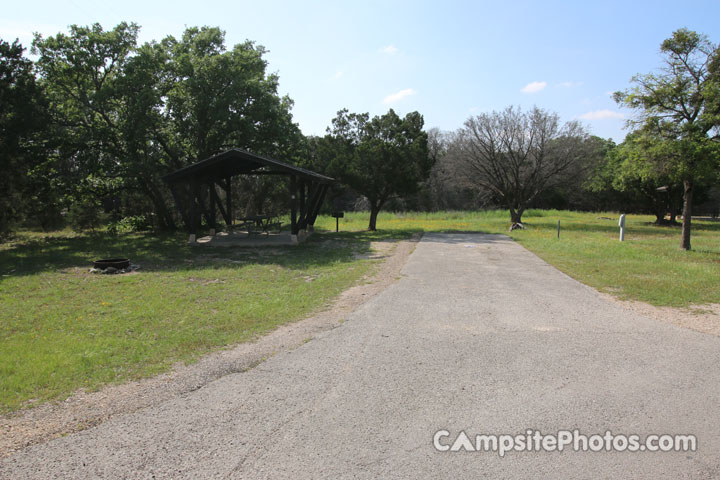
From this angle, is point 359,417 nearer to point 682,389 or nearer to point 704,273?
point 682,389

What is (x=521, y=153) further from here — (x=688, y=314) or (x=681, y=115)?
(x=688, y=314)

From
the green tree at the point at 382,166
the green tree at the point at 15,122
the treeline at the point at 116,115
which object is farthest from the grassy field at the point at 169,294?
the green tree at the point at 382,166

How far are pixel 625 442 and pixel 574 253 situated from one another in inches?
468

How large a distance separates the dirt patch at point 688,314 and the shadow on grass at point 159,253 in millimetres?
7292

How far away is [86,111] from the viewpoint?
17000 mm

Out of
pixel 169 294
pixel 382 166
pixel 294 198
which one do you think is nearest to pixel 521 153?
pixel 382 166

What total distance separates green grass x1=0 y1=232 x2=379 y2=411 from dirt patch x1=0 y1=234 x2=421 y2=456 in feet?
0.71

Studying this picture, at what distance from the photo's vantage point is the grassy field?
14.8 ft

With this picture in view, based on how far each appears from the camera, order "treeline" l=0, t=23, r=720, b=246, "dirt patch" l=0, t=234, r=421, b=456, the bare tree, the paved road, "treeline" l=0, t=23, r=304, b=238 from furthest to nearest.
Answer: the bare tree < "treeline" l=0, t=23, r=304, b=238 < "treeline" l=0, t=23, r=720, b=246 < "dirt patch" l=0, t=234, r=421, b=456 < the paved road

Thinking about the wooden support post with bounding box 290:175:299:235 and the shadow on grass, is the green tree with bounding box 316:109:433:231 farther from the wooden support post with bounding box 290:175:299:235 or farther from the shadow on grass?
the wooden support post with bounding box 290:175:299:235

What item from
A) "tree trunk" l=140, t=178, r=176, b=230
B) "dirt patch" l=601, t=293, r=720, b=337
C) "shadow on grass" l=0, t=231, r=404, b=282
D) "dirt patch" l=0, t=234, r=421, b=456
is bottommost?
"dirt patch" l=0, t=234, r=421, b=456

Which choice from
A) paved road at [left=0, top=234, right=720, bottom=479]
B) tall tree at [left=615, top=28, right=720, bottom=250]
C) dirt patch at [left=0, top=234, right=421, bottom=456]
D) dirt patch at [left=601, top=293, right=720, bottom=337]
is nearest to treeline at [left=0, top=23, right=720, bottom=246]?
tall tree at [left=615, top=28, right=720, bottom=250]

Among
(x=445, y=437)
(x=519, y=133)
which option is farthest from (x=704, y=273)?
(x=519, y=133)

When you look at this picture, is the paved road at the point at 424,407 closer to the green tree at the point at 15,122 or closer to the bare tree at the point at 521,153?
the green tree at the point at 15,122
